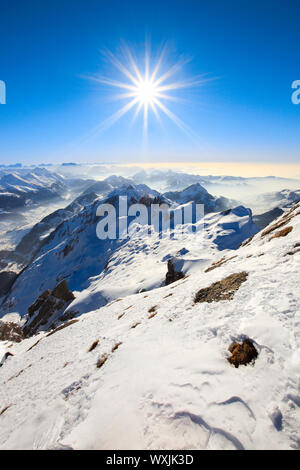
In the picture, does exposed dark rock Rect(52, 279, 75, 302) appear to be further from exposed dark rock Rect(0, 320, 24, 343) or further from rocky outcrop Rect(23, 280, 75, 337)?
exposed dark rock Rect(0, 320, 24, 343)

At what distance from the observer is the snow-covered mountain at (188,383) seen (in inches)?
166

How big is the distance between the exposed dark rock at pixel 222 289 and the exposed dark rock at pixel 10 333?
43.0 metres

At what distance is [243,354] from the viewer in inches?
225

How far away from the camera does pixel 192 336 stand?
766 centimetres

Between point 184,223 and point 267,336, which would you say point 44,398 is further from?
point 184,223

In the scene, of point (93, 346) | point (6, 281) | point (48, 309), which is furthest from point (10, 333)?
point (6, 281)

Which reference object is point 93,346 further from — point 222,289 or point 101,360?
point 222,289

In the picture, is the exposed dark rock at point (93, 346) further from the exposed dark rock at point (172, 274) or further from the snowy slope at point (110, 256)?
the snowy slope at point (110, 256)

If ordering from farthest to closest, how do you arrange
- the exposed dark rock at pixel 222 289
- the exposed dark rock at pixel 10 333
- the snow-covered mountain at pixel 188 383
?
the exposed dark rock at pixel 10 333
the exposed dark rock at pixel 222 289
the snow-covered mountain at pixel 188 383

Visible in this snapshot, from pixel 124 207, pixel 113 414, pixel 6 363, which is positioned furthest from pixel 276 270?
pixel 124 207

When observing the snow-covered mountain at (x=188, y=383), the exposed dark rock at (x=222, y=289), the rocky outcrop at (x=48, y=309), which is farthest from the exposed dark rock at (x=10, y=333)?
the exposed dark rock at (x=222, y=289)

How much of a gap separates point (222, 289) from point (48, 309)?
153ft

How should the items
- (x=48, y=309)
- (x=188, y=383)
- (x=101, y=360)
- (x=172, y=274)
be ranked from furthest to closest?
(x=48, y=309)
(x=172, y=274)
(x=101, y=360)
(x=188, y=383)

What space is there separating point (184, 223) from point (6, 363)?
65.8 meters
